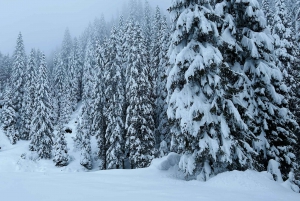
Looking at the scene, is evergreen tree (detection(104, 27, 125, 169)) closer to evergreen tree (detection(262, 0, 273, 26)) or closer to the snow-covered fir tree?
evergreen tree (detection(262, 0, 273, 26))

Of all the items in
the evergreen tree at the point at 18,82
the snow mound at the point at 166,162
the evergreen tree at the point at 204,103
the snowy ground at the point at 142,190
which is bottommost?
the snowy ground at the point at 142,190

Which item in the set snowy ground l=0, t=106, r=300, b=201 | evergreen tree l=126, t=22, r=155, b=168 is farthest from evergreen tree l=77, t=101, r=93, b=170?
snowy ground l=0, t=106, r=300, b=201

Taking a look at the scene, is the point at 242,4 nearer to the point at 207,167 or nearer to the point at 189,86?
the point at 189,86

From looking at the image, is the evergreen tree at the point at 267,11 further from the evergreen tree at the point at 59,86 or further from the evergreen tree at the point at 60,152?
the evergreen tree at the point at 59,86

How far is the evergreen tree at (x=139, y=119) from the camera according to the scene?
26.0m

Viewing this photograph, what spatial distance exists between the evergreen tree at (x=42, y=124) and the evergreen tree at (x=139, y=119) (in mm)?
18209

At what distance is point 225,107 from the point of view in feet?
35.8

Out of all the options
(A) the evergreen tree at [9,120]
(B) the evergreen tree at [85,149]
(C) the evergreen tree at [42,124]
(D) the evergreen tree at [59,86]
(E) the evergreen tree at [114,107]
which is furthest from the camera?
(D) the evergreen tree at [59,86]

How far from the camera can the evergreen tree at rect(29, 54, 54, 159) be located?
38.1 meters

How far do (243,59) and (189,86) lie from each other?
4.43 m

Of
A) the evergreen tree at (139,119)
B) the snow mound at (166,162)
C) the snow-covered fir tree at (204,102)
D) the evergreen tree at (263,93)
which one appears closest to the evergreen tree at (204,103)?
the snow-covered fir tree at (204,102)

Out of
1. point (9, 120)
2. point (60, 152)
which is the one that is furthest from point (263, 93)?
point (9, 120)

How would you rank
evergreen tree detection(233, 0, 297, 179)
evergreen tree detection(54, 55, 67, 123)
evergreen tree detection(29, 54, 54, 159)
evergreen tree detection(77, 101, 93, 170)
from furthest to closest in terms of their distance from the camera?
evergreen tree detection(54, 55, 67, 123), evergreen tree detection(29, 54, 54, 159), evergreen tree detection(77, 101, 93, 170), evergreen tree detection(233, 0, 297, 179)

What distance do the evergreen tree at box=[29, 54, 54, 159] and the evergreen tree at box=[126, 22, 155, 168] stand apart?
1821 centimetres
